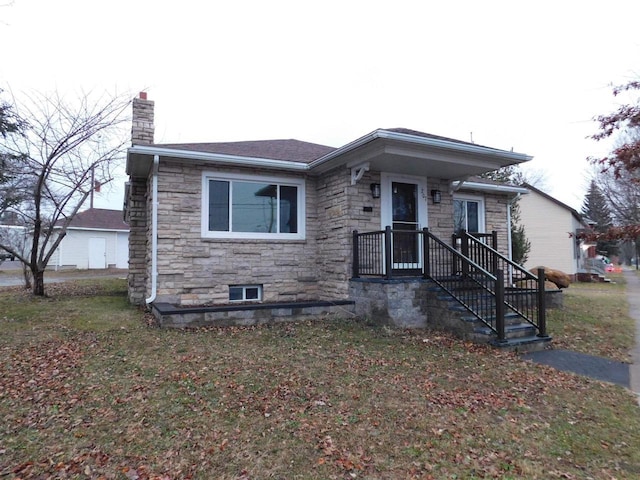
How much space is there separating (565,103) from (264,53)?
25.2 feet

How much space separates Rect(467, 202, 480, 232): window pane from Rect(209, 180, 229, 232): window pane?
625cm

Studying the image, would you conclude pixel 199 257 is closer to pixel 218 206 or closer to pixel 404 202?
pixel 218 206

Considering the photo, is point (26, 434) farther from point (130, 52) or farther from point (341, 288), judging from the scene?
point (130, 52)

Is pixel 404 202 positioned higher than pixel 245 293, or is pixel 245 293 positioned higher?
pixel 404 202

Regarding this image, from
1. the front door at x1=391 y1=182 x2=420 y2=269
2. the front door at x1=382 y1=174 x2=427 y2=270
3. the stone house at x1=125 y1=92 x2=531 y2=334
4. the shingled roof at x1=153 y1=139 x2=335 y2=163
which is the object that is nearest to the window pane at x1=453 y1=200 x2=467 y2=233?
the stone house at x1=125 y1=92 x2=531 y2=334

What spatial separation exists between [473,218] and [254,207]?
19.4 feet

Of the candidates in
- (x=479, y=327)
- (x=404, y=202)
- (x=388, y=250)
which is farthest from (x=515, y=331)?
(x=404, y=202)

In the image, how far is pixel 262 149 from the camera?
9.45 metres

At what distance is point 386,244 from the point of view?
7152 mm

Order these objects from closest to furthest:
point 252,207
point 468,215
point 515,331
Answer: point 515,331 < point 252,207 < point 468,215

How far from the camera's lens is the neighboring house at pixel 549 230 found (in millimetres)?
21766

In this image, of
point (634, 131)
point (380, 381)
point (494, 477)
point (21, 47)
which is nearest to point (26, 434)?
point (380, 381)

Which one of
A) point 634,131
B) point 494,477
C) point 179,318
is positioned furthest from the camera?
point 634,131

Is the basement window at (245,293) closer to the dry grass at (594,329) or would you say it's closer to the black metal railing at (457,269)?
the black metal railing at (457,269)
